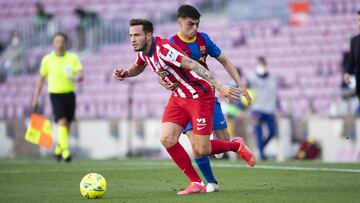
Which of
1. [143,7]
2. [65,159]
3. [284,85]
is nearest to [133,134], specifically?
[284,85]

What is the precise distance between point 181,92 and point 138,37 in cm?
74

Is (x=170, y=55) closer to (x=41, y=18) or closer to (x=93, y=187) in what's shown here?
(x=93, y=187)

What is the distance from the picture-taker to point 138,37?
9.88 m

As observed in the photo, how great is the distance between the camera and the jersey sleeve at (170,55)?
9.67m

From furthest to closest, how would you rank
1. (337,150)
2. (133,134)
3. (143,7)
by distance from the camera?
(143,7)
(133,134)
(337,150)

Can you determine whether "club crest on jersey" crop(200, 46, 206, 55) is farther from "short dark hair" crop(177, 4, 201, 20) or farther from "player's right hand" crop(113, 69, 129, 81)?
"player's right hand" crop(113, 69, 129, 81)

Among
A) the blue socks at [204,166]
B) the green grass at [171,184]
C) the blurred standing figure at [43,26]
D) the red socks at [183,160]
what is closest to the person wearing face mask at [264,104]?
the green grass at [171,184]

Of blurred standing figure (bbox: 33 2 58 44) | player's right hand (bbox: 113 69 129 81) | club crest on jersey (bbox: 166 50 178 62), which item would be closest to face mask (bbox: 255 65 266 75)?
player's right hand (bbox: 113 69 129 81)

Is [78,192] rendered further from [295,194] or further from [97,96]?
[97,96]

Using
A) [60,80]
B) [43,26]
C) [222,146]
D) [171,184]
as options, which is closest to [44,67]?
[60,80]

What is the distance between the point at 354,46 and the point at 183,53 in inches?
206

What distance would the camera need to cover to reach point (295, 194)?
9.58 metres

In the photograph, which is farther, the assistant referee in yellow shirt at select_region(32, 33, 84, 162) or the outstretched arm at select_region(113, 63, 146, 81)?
the assistant referee in yellow shirt at select_region(32, 33, 84, 162)

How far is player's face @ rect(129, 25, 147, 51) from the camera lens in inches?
389
